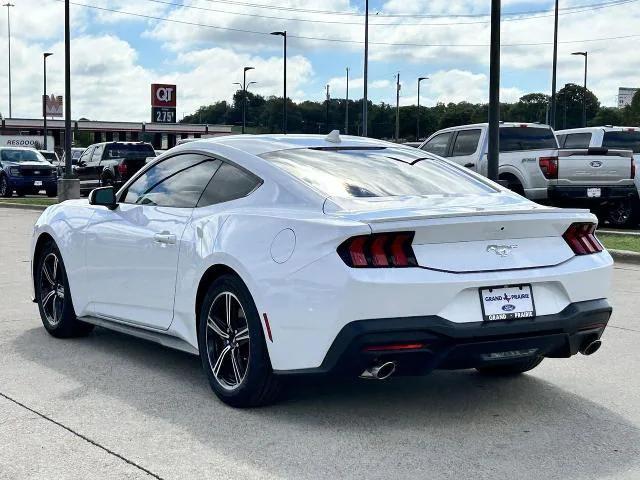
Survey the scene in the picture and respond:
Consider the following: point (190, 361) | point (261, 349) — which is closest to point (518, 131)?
point (190, 361)

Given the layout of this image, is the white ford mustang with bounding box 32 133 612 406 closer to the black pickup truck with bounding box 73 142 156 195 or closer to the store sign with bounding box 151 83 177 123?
the black pickup truck with bounding box 73 142 156 195

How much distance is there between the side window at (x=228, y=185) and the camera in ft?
17.7

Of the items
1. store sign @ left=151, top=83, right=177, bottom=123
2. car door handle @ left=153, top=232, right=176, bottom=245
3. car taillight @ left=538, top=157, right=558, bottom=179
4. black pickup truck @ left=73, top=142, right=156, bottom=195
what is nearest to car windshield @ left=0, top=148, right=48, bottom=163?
black pickup truck @ left=73, top=142, right=156, bottom=195

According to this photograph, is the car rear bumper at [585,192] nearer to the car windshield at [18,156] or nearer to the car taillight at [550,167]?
the car taillight at [550,167]

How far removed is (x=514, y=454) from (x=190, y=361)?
2677 millimetres

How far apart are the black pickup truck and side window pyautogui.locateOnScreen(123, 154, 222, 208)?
22110mm

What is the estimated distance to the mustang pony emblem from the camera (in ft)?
15.5

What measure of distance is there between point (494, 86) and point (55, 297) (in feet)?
27.2

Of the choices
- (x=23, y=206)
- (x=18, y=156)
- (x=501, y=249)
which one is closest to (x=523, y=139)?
(x=501, y=249)

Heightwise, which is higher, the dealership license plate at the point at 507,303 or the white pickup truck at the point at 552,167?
the white pickup truck at the point at 552,167

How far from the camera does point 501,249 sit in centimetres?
476

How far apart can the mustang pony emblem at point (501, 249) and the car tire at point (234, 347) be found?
124 centimetres

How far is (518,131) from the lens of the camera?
58.2 feet

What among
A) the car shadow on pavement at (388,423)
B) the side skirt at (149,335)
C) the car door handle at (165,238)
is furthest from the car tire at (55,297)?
the car door handle at (165,238)
